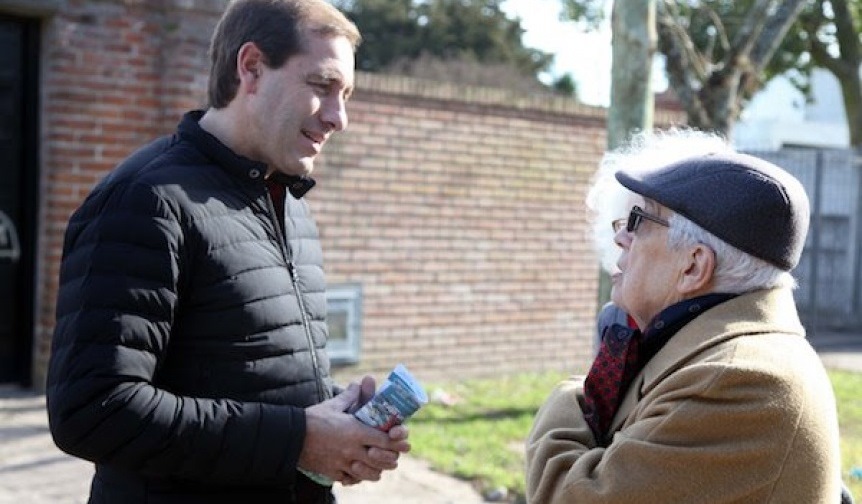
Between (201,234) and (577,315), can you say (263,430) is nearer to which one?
(201,234)

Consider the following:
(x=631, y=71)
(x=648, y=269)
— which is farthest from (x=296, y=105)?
(x=631, y=71)

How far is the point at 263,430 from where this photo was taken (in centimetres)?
227

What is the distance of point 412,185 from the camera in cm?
873

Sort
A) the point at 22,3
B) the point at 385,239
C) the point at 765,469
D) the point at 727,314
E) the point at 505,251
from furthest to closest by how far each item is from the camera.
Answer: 1. the point at 505,251
2. the point at 385,239
3. the point at 22,3
4. the point at 727,314
5. the point at 765,469

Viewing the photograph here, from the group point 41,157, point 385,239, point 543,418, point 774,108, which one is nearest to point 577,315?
point 385,239

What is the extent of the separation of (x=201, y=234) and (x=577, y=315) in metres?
7.90

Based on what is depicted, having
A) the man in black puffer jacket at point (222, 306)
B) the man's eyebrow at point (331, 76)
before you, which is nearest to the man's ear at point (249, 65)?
the man in black puffer jacket at point (222, 306)

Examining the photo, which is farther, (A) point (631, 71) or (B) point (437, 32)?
(B) point (437, 32)

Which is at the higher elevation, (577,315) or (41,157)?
(41,157)

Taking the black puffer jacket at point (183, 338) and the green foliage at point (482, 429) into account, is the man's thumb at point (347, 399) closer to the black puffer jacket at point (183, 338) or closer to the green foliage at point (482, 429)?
the black puffer jacket at point (183, 338)

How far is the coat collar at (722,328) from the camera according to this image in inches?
80.7

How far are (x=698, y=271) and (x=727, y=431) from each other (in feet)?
1.09

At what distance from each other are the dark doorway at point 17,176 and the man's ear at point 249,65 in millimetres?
5120

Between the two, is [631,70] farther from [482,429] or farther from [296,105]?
[296,105]
